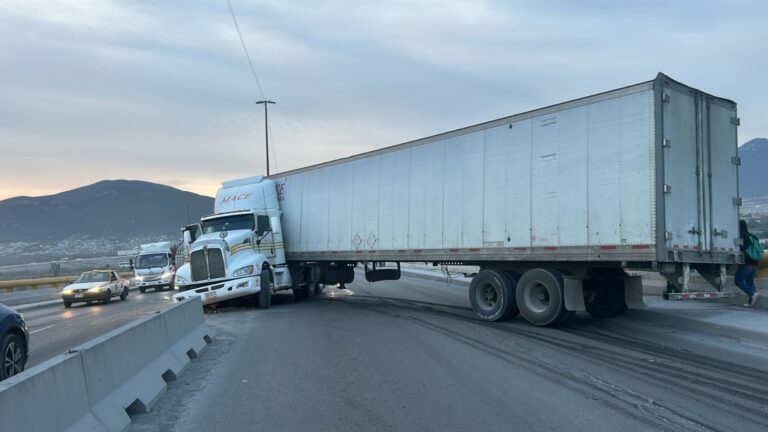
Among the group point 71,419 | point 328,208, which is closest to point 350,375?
point 71,419

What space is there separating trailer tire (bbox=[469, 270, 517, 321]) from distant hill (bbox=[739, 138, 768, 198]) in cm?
5250

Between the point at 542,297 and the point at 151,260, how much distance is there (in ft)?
87.0

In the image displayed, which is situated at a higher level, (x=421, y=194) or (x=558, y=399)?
(x=421, y=194)

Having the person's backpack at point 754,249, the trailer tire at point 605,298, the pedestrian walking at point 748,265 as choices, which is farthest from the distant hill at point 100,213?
the person's backpack at point 754,249

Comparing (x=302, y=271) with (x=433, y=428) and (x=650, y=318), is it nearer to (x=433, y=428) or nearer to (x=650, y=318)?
(x=650, y=318)

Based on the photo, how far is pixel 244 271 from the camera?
17875 millimetres

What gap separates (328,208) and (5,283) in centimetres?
2251

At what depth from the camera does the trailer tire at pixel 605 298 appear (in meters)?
13.2

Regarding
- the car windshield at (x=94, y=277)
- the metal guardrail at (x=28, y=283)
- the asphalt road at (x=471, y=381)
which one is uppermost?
the car windshield at (x=94, y=277)

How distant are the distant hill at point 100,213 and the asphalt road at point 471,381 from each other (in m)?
129

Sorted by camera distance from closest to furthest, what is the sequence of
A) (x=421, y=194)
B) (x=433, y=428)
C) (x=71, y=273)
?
1. (x=433, y=428)
2. (x=421, y=194)
3. (x=71, y=273)

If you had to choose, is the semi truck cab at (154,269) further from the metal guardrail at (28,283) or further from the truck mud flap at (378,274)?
the truck mud flap at (378,274)

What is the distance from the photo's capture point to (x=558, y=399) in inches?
269

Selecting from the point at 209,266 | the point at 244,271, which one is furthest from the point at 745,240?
the point at 209,266
